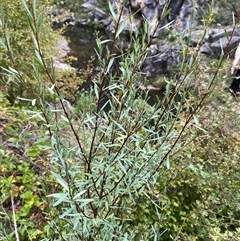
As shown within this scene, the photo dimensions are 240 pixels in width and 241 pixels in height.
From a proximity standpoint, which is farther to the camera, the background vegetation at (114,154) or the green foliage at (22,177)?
the green foliage at (22,177)

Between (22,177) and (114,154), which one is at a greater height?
(114,154)

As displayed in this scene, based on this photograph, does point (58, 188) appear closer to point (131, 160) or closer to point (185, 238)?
point (185, 238)

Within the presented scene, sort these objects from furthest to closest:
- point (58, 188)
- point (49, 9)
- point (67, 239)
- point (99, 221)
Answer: point (49, 9) < point (58, 188) < point (67, 239) < point (99, 221)

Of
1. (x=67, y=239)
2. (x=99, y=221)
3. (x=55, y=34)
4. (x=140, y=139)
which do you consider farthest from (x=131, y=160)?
(x=55, y=34)

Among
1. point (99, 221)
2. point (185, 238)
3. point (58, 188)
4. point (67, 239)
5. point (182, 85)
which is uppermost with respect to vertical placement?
point (182, 85)

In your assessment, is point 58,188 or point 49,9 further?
point 49,9

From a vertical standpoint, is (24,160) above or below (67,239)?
below

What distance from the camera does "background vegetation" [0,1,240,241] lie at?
40.8 inches

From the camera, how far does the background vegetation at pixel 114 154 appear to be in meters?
1.04

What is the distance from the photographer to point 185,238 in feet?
7.06

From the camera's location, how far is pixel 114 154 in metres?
1.10

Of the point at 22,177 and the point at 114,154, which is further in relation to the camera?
the point at 22,177

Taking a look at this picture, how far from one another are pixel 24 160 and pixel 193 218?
4.60 feet

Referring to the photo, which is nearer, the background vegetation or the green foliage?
the background vegetation
